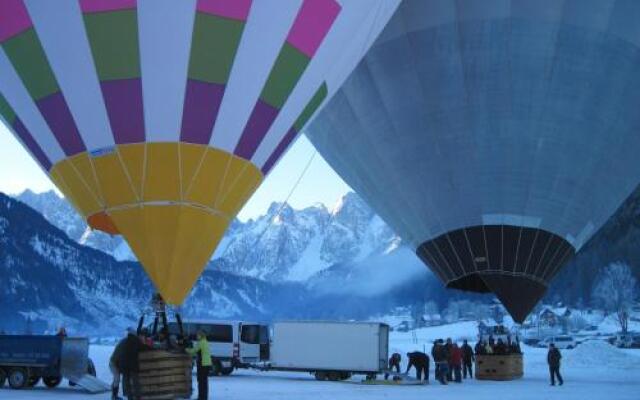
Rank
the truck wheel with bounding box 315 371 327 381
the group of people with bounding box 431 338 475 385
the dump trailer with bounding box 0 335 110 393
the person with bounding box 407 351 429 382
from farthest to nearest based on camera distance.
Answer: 1. the truck wheel with bounding box 315 371 327 381
2. the person with bounding box 407 351 429 382
3. the group of people with bounding box 431 338 475 385
4. the dump trailer with bounding box 0 335 110 393

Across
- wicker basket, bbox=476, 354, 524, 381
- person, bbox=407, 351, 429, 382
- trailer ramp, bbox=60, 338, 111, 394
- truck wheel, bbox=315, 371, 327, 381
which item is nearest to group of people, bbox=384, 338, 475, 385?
person, bbox=407, 351, 429, 382

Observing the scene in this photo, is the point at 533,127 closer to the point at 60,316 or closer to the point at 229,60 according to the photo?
the point at 229,60

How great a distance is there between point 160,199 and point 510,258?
33.8ft

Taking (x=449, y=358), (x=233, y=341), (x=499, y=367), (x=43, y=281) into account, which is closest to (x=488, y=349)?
→ (x=499, y=367)

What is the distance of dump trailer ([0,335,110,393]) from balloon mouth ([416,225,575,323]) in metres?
8.09

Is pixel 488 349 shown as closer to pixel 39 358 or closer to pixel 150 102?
pixel 39 358

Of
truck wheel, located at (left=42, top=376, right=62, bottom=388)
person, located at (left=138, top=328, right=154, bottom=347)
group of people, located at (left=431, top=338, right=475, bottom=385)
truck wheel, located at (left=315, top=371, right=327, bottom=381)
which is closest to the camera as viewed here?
person, located at (left=138, top=328, right=154, bottom=347)

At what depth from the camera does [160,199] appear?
8852 mm

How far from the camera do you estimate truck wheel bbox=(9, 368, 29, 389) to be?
13.7m

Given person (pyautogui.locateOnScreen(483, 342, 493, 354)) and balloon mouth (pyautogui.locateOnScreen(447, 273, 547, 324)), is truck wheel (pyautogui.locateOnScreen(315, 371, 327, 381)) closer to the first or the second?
person (pyautogui.locateOnScreen(483, 342, 493, 354))

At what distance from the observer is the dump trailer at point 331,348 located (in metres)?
17.4

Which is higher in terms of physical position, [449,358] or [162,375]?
[449,358]

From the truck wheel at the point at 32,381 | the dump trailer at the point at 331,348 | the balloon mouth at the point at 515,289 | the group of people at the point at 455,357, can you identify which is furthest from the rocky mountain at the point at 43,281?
the truck wheel at the point at 32,381

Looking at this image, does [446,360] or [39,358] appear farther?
[446,360]
